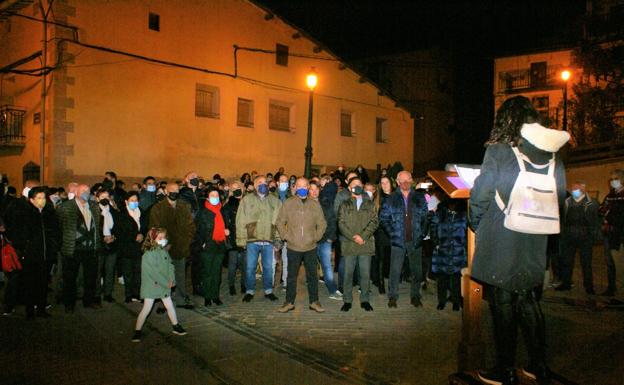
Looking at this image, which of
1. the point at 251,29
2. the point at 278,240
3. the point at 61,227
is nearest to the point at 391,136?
the point at 251,29

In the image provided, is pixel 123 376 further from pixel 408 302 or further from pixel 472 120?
pixel 472 120

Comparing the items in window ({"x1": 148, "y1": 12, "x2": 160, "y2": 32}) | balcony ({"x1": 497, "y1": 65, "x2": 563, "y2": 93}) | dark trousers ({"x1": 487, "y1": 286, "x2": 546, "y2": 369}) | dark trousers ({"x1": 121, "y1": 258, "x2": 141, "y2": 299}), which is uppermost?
balcony ({"x1": 497, "y1": 65, "x2": 563, "y2": 93})

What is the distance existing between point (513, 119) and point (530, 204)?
2.27ft

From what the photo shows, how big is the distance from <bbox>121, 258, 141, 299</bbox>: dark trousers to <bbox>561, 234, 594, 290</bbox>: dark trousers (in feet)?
27.6

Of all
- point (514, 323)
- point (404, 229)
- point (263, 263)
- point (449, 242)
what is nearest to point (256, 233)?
point (263, 263)

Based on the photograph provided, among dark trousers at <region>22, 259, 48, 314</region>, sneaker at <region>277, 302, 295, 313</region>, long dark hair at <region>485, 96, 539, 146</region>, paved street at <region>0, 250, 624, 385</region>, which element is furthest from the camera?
sneaker at <region>277, 302, 295, 313</region>

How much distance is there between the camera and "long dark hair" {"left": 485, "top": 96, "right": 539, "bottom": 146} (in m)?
4.01

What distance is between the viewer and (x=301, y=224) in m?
8.95

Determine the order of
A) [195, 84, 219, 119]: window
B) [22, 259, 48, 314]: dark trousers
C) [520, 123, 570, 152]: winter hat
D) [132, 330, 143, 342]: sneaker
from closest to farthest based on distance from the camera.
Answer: [520, 123, 570, 152]: winter hat → [132, 330, 143, 342]: sneaker → [22, 259, 48, 314]: dark trousers → [195, 84, 219, 119]: window

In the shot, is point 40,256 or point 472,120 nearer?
point 40,256

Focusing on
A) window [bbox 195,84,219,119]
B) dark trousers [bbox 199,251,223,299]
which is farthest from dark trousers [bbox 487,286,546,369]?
window [bbox 195,84,219,119]

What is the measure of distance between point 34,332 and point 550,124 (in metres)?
7.45

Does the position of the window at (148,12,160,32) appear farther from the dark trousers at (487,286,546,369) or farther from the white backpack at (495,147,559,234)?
the dark trousers at (487,286,546,369)

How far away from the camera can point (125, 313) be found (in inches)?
344
